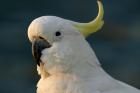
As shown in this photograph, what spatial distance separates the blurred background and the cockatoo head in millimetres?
3078

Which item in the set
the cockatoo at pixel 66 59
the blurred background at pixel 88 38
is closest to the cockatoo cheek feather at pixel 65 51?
the cockatoo at pixel 66 59

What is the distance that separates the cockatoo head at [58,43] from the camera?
119 inches

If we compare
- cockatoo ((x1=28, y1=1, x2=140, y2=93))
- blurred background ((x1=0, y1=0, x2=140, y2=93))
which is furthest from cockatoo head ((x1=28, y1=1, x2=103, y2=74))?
blurred background ((x1=0, y1=0, x2=140, y2=93))

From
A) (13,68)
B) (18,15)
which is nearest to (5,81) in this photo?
(13,68)

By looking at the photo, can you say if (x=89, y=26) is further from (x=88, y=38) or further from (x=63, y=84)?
(x=88, y=38)

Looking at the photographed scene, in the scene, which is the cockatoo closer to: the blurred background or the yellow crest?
the yellow crest

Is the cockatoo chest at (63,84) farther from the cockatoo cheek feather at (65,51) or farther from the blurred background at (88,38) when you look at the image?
the blurred background at (88,38)

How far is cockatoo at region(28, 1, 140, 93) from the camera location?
3.03 meters

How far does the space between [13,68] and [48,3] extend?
48.6 inches

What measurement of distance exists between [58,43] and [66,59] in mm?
74

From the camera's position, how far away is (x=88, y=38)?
6535mm

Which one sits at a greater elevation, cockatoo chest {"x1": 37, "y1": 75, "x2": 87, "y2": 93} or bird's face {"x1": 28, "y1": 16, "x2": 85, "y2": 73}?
bird's face {"x1": 28, "y1": 16, "x2": 85, "y2": 73}

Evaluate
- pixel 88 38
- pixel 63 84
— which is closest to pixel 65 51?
pixel 63 84

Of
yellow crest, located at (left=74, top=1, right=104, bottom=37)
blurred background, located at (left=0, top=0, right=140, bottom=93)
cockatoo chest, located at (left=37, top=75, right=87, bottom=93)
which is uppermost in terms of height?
yellow crest, located at (left=74, top=1, right=104, bottom=37)
